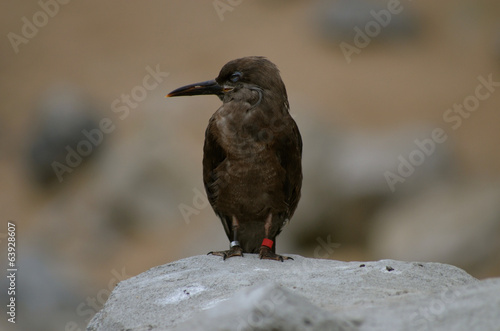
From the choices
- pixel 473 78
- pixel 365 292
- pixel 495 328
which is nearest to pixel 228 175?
pixel 365 292

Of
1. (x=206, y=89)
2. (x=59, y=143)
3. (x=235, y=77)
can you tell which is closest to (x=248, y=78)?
(x=235, y=77)

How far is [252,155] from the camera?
218 inches

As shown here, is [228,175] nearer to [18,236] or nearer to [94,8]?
[18,236]

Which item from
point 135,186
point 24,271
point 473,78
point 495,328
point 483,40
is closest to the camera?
point 495,328

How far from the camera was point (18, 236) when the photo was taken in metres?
12.5

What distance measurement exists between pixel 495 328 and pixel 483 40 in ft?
46.1
